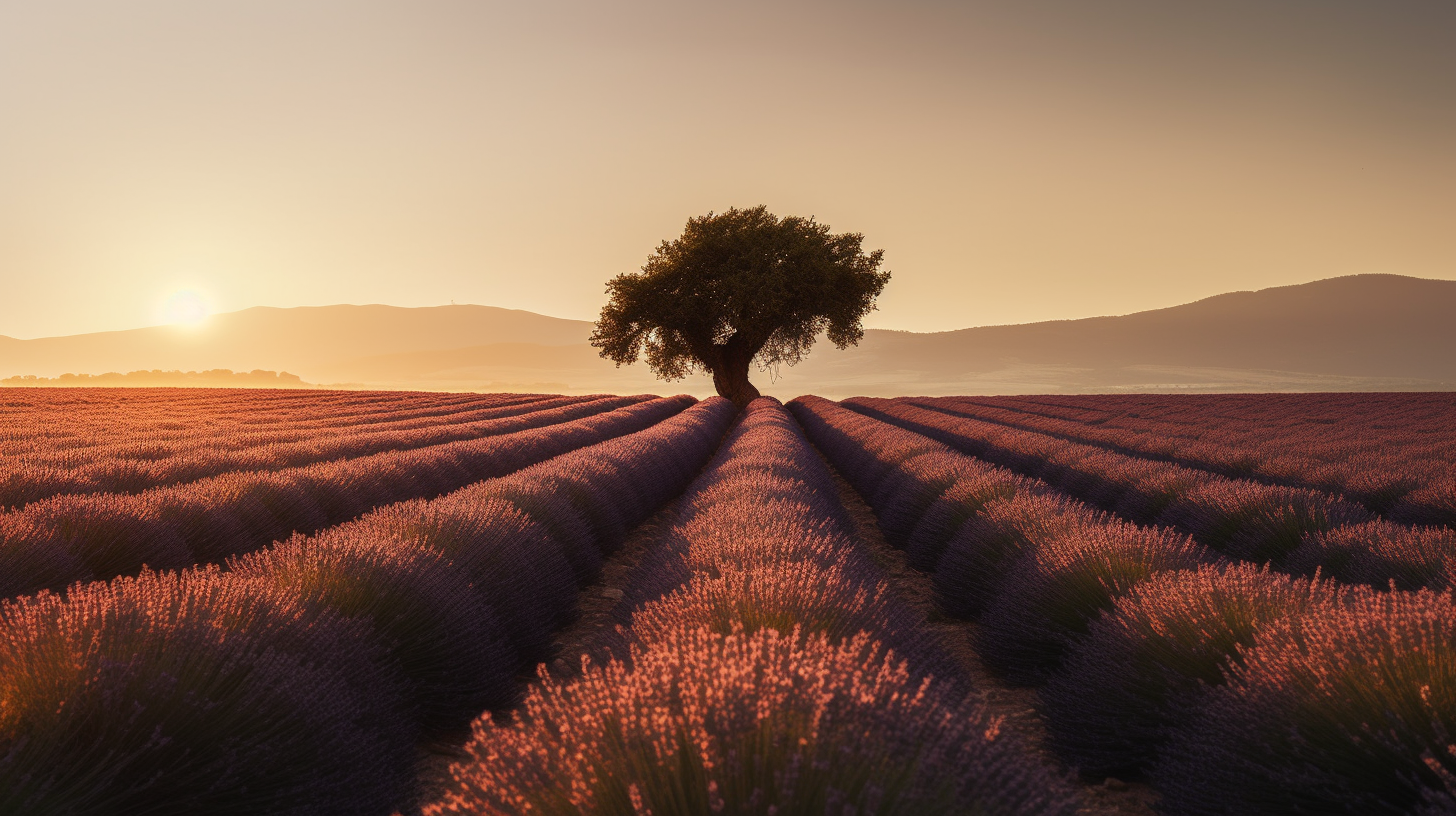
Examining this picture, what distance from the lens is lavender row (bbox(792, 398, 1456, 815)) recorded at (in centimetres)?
215

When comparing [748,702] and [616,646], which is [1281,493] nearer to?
[616,646]

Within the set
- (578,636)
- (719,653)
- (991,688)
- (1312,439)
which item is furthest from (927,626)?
(1312,439)

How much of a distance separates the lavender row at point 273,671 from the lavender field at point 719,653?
0.01 metres

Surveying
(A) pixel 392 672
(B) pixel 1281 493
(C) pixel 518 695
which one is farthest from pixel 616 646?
(B) pixel 1281 493

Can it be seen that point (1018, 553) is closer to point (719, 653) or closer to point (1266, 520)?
point (1266, 520)

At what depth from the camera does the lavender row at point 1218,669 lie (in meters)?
2.15

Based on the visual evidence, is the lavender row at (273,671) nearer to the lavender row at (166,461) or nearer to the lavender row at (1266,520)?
the lavender row at (1266,520)

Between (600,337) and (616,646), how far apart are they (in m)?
29.2

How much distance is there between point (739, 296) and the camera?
2875cm

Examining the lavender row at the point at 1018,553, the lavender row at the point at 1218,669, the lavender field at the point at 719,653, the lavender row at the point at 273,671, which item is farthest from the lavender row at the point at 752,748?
the lavender row at the point at 1018,553

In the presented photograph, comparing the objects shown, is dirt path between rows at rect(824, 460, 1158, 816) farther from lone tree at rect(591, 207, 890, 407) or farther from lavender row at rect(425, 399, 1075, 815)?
lone tree at rect(591, 207, 890, 407)

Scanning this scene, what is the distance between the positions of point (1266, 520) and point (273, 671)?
5.97 meters

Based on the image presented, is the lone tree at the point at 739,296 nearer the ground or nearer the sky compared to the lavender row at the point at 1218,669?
nearer the sky

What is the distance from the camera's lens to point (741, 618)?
270 centimetres
